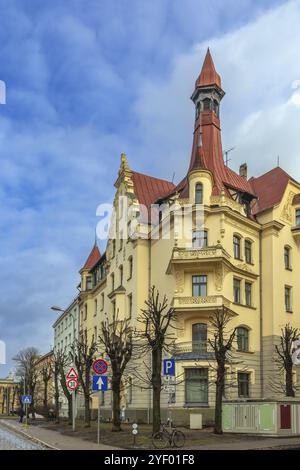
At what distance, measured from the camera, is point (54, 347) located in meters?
108

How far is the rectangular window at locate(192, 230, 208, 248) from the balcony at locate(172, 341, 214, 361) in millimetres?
6951

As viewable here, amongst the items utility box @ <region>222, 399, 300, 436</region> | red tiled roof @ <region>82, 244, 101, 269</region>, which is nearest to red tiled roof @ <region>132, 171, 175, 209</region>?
red tiled roof @ <region>82, 244, 101, 269</region>

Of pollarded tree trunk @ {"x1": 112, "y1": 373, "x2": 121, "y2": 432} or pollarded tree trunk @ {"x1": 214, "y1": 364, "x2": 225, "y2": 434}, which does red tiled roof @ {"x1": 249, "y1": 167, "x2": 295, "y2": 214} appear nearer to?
pollarded tree trunk @ {"x1": 214, "y1": 364, "x2": 225, "y2": 434}

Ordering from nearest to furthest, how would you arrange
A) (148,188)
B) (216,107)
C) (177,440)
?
(177,440) < (216,107) < (148,188)

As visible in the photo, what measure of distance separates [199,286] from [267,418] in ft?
52.5

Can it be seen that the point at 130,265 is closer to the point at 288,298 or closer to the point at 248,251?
the point at 248,251

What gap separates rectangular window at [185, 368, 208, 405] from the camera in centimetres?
4234

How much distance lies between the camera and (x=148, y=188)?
56094 millimetres

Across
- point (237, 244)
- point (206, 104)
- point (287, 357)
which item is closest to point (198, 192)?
point (237, 244)

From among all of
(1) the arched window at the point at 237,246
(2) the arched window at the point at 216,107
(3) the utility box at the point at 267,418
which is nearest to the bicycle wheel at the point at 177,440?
(3) the utility box at the point at 267,418
